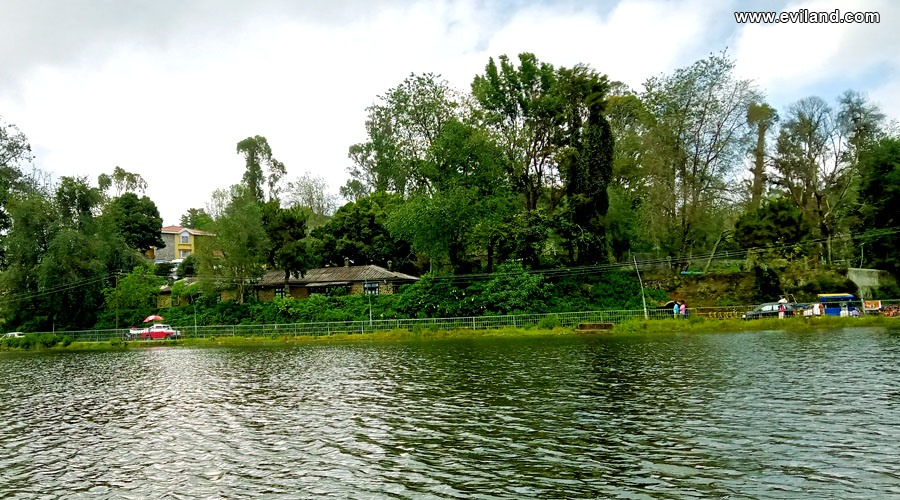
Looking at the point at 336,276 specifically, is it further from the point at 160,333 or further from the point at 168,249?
the point at 168,249

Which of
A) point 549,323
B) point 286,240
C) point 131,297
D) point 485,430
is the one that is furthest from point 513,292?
point 131,297

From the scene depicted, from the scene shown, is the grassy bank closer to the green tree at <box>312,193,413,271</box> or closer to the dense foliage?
the dense foliage

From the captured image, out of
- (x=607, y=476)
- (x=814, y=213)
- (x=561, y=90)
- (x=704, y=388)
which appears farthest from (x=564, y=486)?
(x=814, y=213)

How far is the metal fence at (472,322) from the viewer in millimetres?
52500

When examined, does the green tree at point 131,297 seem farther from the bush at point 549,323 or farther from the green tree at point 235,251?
the bush at point 549,323

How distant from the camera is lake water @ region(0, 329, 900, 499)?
1127cm

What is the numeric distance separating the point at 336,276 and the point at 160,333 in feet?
64.0

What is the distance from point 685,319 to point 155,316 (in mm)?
53689

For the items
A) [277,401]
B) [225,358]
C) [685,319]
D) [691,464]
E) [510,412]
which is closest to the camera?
[691,464]

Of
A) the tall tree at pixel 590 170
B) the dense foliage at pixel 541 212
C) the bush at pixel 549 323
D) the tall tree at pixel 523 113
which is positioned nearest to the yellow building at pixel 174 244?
the dense foliage at pixel 541 212

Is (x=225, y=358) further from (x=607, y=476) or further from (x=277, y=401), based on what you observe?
(x=607, y=476)

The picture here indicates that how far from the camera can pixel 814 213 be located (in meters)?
68.3

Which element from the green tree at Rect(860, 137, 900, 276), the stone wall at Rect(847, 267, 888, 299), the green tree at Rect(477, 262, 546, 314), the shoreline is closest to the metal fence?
the shoreline

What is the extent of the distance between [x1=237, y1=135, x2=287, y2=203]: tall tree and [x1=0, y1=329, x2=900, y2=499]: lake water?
6835cm
